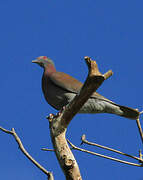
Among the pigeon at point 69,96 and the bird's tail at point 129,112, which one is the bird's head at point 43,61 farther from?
the bird's tail at point 129,112

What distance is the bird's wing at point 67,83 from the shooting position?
21.4 feet

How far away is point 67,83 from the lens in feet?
22.2

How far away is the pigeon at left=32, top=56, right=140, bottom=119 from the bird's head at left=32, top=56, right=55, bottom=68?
0.29 m

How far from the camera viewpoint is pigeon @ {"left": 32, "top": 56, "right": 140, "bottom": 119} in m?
6.24

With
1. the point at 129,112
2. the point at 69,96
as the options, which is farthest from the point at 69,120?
the point at 69,96

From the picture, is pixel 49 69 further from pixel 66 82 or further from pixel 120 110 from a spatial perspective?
pixel 120 110

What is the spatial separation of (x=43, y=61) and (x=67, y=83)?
1322 mm

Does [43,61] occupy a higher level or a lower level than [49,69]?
higher

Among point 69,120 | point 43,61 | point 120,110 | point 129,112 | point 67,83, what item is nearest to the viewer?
point 69,120

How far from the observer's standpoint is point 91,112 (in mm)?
6492

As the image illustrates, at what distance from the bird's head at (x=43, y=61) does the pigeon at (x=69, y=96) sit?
0.29 meters

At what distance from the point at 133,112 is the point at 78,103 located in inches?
91.5

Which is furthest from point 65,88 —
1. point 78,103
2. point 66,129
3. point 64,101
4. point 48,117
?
point 78,103

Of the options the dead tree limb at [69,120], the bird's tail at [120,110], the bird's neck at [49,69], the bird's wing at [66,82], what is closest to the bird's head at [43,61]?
the bird's neck at [49,69]
